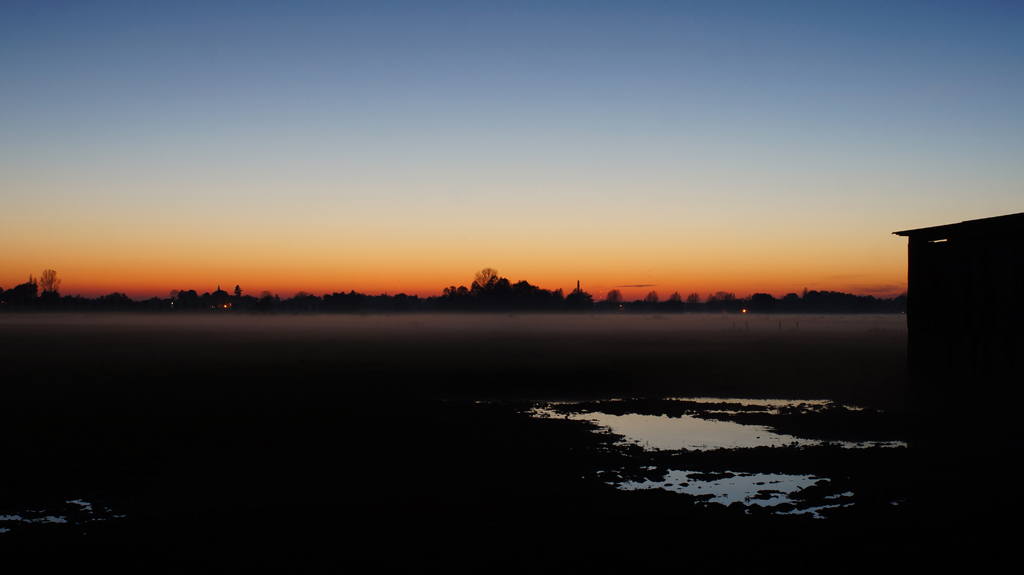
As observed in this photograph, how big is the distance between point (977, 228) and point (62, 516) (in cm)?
2183

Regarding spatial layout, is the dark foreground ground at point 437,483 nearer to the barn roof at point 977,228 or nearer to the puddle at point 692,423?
the puddle at point 692,423

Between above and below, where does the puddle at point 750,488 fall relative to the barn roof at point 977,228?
below

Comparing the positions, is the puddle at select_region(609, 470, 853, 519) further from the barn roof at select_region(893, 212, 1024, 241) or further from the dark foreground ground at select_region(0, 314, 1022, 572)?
the barn roof at select_region(893, 212, 1024, 241)

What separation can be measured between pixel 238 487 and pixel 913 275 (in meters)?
19.8

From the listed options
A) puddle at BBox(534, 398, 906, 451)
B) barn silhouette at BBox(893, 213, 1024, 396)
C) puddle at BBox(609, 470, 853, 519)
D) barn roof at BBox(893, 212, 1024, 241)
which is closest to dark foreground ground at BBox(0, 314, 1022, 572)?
puddle at BBox(609, 470, 853, 519)

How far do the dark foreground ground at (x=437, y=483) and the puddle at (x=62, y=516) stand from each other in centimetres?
8

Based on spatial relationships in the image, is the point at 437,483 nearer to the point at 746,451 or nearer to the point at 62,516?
the point at 62,516

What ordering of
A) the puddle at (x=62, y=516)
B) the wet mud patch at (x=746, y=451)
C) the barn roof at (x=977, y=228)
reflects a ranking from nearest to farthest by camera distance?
1. the puddle at (x=62, y=516)
2. the wet mud patch at (x=746, y=451)
3. the barn roof at (x=977, y=228)

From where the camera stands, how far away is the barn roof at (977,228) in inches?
781

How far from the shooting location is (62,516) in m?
10.7

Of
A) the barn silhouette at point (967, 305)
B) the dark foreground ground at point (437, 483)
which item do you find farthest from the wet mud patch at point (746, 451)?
the barn silhouette at point (967, 305)

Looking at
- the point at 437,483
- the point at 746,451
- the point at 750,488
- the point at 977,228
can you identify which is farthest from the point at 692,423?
the point at 437,483

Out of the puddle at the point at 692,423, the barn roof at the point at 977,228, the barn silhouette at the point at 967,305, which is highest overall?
the barn roof at the point at 977,228

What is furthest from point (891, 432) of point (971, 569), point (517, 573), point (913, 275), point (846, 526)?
point (517, 573)
